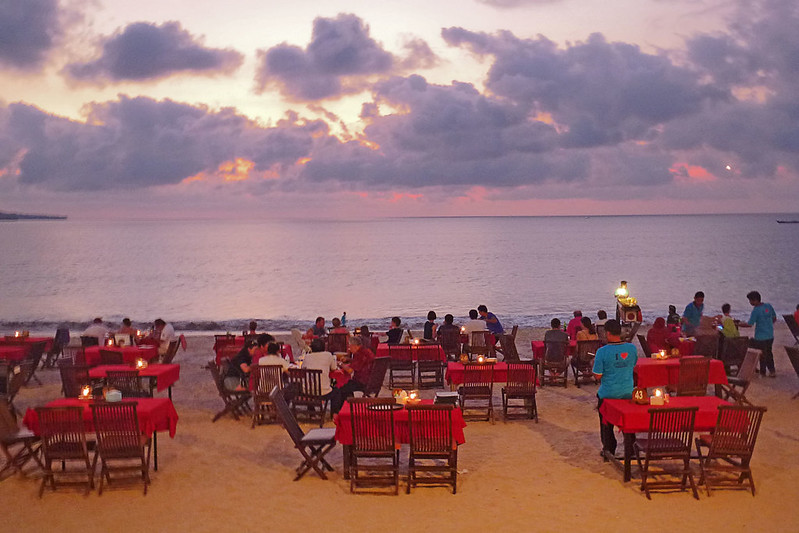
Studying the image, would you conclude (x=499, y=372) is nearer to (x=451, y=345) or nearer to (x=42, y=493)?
(x=451, y=345)

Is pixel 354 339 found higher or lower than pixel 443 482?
higher

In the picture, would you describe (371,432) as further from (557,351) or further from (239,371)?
(557,351)

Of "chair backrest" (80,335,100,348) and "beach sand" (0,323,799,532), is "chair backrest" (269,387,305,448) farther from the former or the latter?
"chair backrest" (80,335,100,348)

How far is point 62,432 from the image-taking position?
7.39 metres

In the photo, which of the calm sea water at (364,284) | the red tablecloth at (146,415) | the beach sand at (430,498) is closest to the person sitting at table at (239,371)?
the beach sand at (430,498)

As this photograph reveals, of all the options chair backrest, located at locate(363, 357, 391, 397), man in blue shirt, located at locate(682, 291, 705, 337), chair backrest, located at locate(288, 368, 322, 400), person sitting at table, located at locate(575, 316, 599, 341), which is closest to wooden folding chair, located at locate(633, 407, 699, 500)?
chair backrest, located at locate(363, 357, 391, 397)

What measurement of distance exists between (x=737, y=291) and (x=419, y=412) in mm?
47290

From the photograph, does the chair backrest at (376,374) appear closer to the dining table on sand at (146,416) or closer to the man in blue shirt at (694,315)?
the dining table on sand at (146,416)

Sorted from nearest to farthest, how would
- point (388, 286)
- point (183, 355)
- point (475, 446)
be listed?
1. point (475, 446)
2. point (183, 355)
3. point (388, 286)

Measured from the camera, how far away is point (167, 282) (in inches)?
2245

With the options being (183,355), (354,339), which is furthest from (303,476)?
(183,355)

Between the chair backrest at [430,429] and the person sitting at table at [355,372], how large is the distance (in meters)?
2.72

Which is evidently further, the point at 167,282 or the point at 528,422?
the point at 167,282

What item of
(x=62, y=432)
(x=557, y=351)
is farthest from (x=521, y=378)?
(x=62, y=432)
